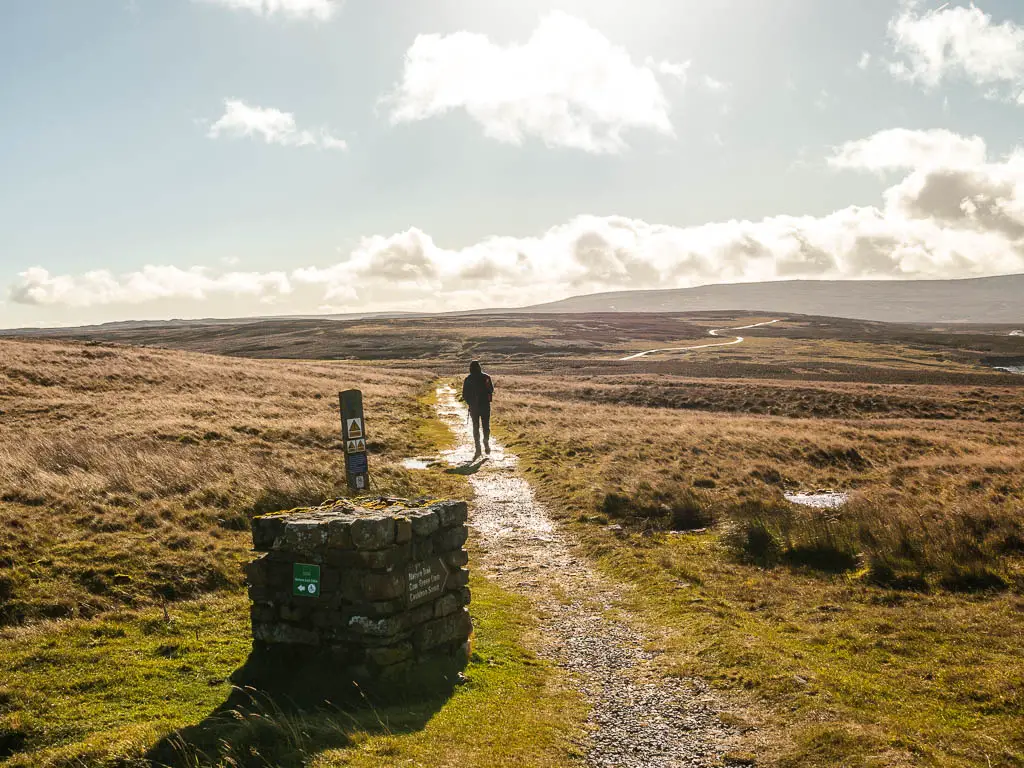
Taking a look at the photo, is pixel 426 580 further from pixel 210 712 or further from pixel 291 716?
pixel 210 712

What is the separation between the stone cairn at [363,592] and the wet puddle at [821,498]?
34.6ft

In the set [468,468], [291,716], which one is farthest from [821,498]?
[291,716]

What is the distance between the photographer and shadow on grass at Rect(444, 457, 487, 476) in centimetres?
1975

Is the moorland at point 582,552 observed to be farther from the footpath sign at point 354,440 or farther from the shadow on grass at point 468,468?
the footpath sign at point 354,440

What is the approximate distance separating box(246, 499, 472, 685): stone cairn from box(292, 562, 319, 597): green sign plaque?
1 centimetres

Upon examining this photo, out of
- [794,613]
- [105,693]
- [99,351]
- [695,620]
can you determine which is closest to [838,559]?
[794,613]

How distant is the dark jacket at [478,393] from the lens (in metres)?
22.5

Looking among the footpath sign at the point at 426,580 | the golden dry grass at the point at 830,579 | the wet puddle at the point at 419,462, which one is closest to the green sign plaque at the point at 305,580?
the footpath sign at the point at 426,580

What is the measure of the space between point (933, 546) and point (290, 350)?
121 meters

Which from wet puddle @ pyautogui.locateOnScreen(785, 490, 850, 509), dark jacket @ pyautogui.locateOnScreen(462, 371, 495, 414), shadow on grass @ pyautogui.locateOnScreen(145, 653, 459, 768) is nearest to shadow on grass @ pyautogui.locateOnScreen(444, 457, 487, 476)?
dark jacket @ pyautogui.locateOnScreen(462, 371, 495, 414)

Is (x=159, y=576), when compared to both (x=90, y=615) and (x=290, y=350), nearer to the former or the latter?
(x=90, y=615)

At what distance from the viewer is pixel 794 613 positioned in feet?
30.8

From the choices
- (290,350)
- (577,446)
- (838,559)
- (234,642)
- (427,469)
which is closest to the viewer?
(234,642)

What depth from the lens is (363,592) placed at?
711 cm
